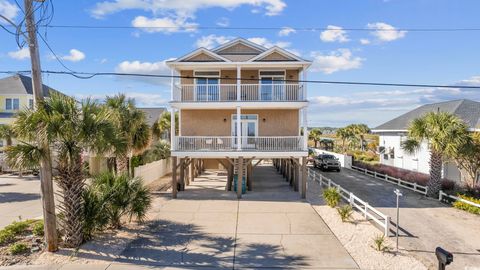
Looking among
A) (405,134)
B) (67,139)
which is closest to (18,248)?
(67,139)

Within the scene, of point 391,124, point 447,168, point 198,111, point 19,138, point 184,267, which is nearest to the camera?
point 184,267

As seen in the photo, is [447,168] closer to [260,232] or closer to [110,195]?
[260,232]

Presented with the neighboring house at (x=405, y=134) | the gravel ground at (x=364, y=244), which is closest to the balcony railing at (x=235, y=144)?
the gravel ground at (x=364, y=244)

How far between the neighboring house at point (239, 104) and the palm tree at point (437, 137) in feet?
22.6

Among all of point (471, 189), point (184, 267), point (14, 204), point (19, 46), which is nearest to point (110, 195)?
point (184, 267)

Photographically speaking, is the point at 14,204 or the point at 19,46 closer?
the point at 19,46

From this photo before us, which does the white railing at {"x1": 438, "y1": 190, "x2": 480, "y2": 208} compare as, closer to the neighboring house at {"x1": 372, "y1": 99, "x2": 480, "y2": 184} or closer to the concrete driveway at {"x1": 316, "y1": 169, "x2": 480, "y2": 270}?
the concrete driveway at {"x1": 316, "y1": 169, "x2": 480, "y2": 270}

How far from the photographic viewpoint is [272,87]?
779 inches

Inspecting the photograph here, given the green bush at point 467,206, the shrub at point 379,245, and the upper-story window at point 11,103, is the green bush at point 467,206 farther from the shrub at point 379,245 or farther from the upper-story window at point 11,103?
the upper-story window at point 11,103

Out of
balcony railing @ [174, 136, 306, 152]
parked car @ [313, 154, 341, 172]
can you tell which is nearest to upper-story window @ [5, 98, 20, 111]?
balcony railing @ [174, 136, 306, 152]

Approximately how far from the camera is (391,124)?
34.8 meters

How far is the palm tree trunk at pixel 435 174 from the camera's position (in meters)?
19.2

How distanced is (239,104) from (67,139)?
10.9m

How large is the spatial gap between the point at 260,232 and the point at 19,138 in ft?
28.5
